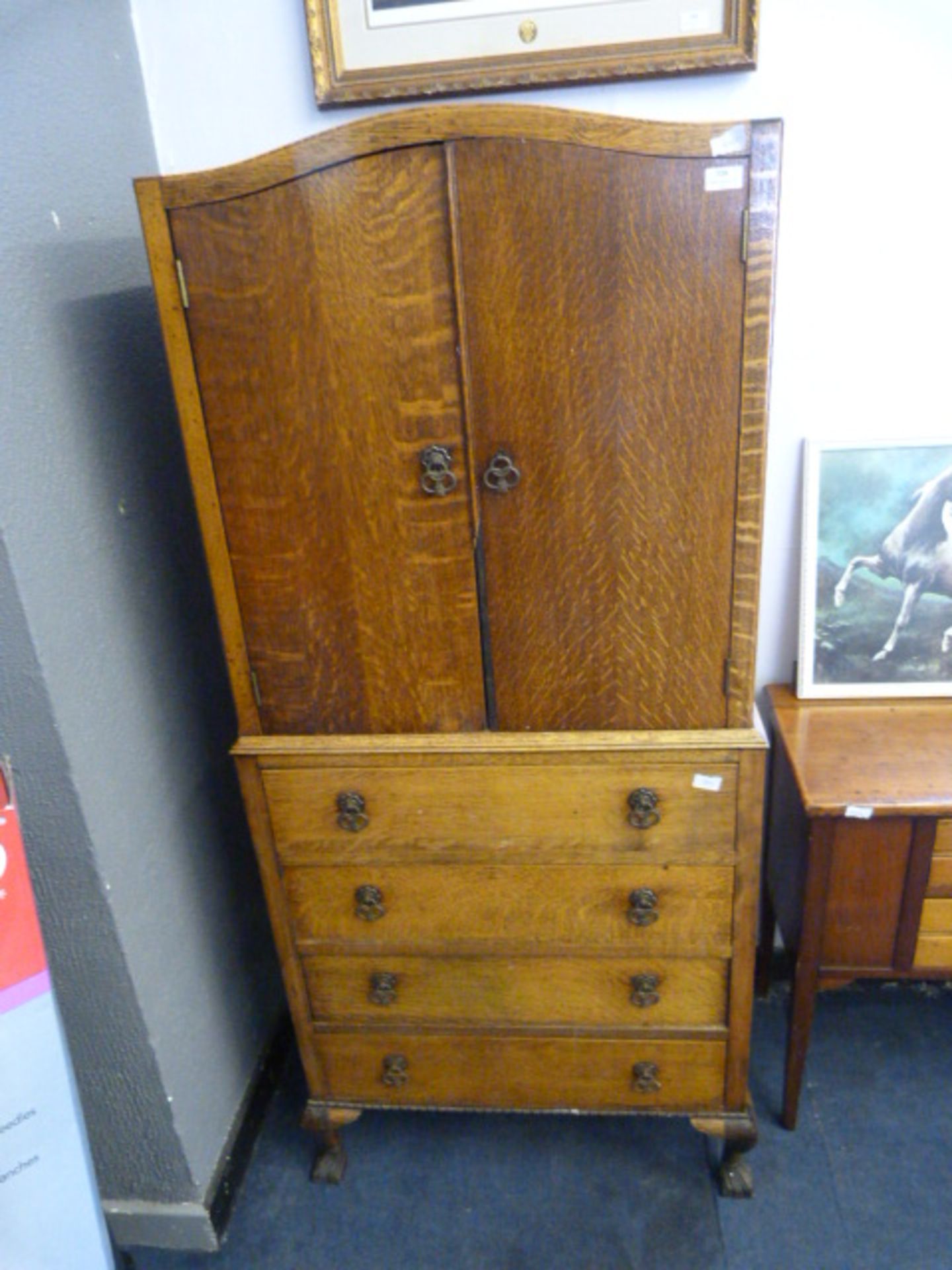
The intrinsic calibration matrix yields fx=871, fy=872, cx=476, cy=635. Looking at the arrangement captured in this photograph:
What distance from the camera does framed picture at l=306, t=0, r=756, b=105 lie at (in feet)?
4.34

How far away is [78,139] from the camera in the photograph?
1.25 meters

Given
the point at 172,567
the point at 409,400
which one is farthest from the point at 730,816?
the point at 172,567

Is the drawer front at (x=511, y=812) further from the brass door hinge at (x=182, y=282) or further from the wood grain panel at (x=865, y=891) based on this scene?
the brass door hinge at (x=182, y=282)

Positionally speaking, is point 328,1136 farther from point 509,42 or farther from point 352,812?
point 509,42

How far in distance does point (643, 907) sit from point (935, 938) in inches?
20.5

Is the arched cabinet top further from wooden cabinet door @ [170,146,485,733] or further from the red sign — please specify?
the red sign

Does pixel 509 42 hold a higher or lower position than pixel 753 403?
higher

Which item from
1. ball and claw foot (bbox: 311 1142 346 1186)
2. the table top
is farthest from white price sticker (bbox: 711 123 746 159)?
ball and claw foot (bbox: 311 1142 346 1186)

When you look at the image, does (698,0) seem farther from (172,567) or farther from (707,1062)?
(707,1062)

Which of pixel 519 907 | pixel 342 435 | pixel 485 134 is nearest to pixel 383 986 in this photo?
pixel 519 907

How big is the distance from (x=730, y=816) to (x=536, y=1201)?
858mm

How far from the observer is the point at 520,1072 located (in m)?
1.52

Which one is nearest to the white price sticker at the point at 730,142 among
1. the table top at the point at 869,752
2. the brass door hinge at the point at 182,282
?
the brass door hinge at the point at 182,282

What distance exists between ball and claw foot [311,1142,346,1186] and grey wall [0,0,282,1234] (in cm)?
18
